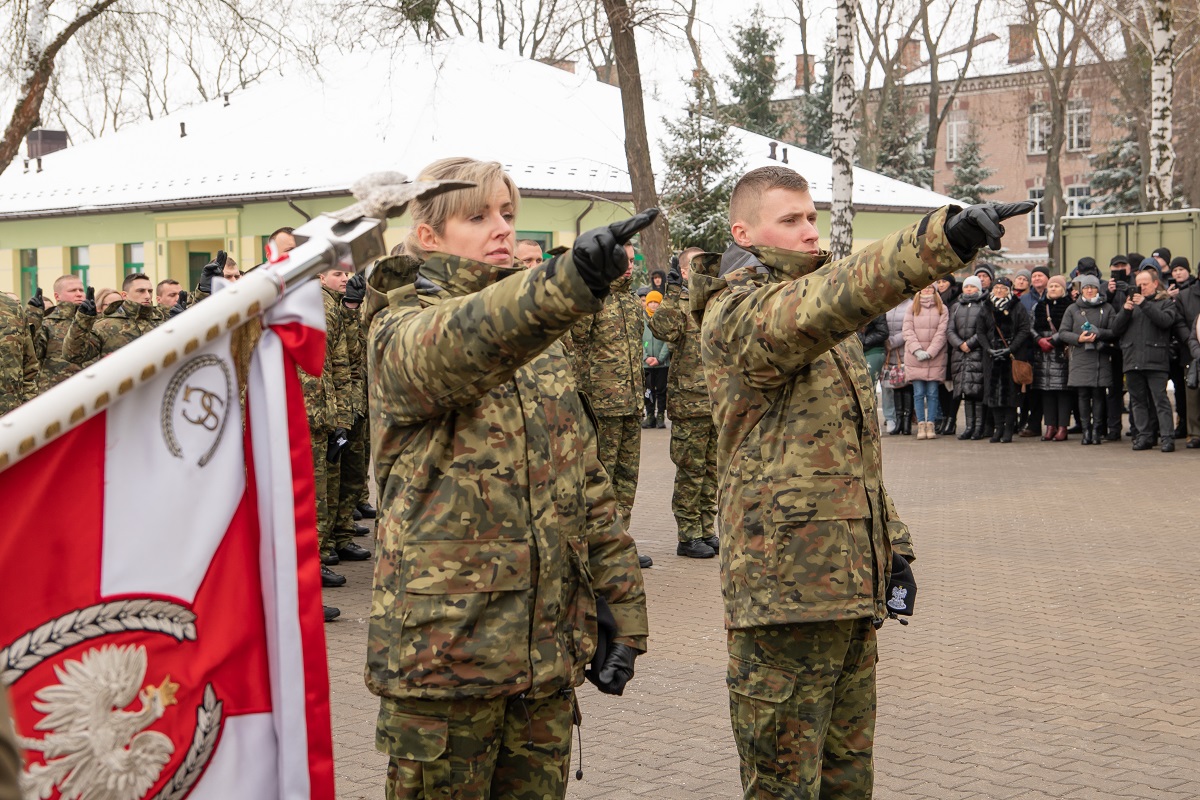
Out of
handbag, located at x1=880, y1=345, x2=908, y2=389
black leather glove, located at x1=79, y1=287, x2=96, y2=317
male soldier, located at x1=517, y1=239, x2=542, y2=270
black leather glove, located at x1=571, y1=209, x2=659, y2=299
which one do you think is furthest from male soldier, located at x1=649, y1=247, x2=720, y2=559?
handbag, located at x1=880, y1=345, x2=908, y2=389

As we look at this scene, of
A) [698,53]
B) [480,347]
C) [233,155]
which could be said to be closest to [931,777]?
[480,347]

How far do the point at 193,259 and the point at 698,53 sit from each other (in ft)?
43.1

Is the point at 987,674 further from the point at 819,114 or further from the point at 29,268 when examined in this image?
the point at 819,114

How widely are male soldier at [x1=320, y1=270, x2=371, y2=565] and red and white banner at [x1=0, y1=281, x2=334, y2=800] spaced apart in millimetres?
6594

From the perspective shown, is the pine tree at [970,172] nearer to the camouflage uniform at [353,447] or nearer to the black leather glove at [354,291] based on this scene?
the camouflage uniform at [353,447]

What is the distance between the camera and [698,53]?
992 inches

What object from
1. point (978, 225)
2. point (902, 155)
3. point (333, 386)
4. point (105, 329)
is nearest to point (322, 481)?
point (333, 386)

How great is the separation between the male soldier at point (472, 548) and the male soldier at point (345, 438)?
5877 millimetres

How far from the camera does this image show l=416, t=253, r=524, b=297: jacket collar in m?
3.07

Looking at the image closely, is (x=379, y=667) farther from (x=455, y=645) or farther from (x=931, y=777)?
(x=931, y=777)

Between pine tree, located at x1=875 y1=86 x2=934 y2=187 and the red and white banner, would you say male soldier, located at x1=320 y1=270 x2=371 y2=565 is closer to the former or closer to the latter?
the red and white banner

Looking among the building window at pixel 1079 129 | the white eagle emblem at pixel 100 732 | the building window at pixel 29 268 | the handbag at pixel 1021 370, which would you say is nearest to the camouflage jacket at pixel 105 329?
the handbag at pixel 1021 370

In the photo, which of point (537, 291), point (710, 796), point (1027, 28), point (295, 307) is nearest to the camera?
point (295, 307)

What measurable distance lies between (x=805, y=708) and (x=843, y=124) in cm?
1596
